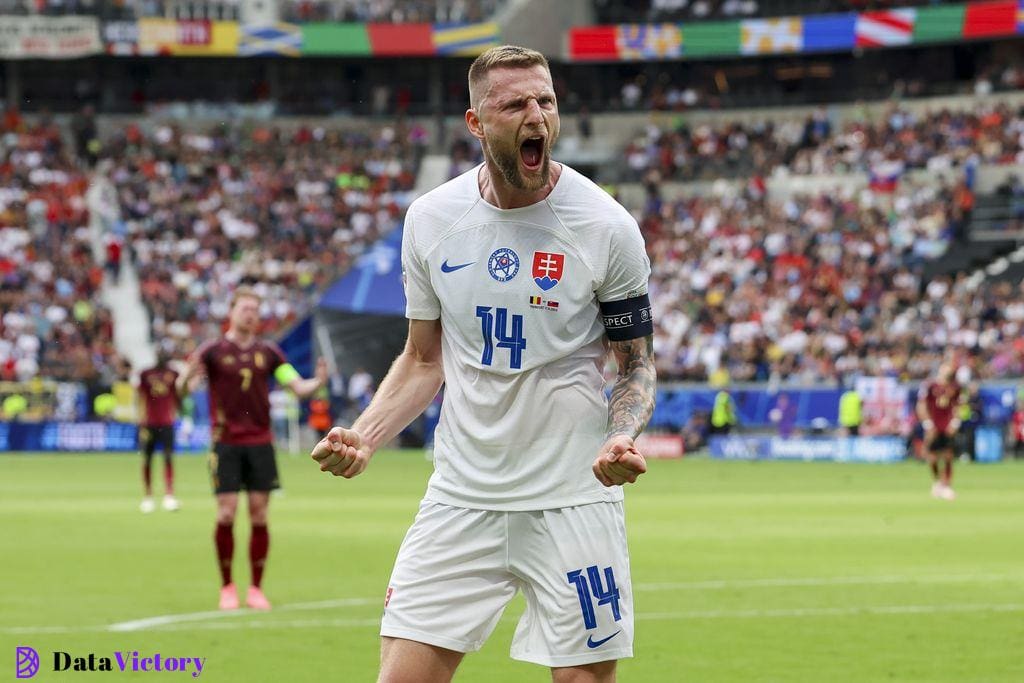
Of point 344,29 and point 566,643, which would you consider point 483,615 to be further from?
point 344,29

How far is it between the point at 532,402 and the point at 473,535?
1.58 feet

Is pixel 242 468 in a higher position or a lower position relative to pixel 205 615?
higher

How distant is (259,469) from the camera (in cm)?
1420

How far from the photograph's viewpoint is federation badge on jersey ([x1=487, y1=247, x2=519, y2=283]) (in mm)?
5867

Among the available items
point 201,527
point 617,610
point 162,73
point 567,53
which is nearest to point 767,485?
point 201,527

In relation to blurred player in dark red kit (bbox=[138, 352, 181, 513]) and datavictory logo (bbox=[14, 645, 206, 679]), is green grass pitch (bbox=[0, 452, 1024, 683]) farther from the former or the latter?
blurred player in dark red kit (bbox=[138, 352, 181, 513])

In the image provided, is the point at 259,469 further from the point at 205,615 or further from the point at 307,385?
the point at 205,615

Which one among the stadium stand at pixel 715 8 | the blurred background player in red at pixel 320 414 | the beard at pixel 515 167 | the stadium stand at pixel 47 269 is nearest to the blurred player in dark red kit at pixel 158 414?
the blurred background player in red at pixel 320 414

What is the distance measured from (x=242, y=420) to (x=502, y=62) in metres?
9.11

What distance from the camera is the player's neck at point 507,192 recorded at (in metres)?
5.89

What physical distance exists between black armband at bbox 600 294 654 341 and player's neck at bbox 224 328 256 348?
919cm

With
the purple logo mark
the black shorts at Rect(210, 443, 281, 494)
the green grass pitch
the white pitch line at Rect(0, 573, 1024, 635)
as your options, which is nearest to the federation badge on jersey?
the green grass pitch

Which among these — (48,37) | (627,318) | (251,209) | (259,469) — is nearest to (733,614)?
(259,469)

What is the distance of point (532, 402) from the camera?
5.88m
